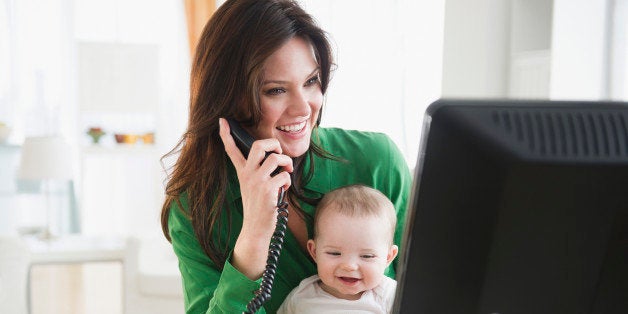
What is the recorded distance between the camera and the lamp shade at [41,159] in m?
3.66

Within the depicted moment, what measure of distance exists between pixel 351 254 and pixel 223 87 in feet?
1.33

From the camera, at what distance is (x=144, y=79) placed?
171 inches

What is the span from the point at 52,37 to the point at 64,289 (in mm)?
1770

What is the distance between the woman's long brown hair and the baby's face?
0.16 meters

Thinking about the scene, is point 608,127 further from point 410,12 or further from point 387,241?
point 410,12

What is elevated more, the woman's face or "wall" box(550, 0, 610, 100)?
"wall" box(550, 0, 610, 100)

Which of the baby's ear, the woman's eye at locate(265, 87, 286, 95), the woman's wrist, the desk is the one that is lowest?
the desk

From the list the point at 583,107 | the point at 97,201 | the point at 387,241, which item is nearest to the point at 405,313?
the point at 583,107

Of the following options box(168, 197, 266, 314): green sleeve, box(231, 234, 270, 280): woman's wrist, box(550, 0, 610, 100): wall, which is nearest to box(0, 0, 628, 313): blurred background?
box(550, 0, 610, 100): wall

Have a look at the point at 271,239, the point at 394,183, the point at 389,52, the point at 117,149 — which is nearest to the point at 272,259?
the point at 271,239

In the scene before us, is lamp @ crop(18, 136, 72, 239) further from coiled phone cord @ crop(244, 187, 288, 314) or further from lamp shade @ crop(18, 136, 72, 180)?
coiled phone cord @ crop(244, 187, 288, 314)

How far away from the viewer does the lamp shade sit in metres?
3.66

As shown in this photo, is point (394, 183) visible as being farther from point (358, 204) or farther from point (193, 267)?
point (193, 267)

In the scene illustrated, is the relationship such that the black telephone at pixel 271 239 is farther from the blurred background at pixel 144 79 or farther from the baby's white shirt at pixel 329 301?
the blurred background at pixel 144 79
